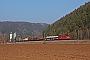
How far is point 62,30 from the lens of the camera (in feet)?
481

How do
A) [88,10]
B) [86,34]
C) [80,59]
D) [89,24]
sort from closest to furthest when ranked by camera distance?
[80,59], [86,34], [89,24], [88,10]

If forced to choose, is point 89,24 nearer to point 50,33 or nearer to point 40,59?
point 50,33

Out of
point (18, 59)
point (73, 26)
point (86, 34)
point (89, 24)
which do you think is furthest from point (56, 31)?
point (18, 59)

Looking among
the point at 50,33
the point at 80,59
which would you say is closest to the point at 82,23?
the point at 50,33

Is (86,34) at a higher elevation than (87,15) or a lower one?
lower

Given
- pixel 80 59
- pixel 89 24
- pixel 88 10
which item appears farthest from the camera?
pixel 88 10

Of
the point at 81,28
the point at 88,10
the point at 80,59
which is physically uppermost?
the point at 88,10

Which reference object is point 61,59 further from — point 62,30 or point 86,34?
point 62,30

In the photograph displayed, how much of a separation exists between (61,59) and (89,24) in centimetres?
11172

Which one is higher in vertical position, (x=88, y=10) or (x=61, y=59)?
(x=88, y=10)

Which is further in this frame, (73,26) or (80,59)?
(73,26)

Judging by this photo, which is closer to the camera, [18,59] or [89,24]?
[18,59]

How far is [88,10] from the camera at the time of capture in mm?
144625

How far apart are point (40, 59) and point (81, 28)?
113m
